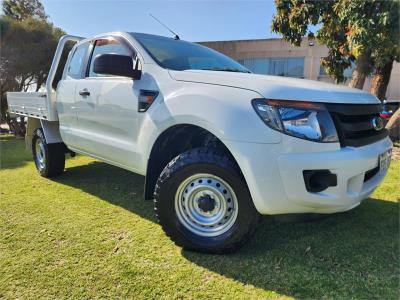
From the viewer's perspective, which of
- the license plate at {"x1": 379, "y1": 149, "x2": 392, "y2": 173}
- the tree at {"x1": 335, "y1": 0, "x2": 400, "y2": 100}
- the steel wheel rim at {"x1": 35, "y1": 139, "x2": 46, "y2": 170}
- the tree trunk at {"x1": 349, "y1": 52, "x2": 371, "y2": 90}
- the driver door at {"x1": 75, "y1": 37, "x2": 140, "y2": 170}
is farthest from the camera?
the tree trunk at {"x1": 349, "y1": 52, "x2": 371, "y2": 90}

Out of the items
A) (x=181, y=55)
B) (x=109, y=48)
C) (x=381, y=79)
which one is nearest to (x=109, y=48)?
(x=109, y=48)

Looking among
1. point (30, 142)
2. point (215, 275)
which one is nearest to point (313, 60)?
point (30, 142)

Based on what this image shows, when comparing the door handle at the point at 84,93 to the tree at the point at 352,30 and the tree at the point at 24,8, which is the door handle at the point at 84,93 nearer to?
the tree at the point at 352,30

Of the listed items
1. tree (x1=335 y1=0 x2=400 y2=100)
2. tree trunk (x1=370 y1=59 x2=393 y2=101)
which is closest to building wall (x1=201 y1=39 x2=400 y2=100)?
tree trunk (x1=370 y1=59 x2=393 y2=101)

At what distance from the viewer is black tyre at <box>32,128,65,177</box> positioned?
4.81 m

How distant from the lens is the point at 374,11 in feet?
23.3

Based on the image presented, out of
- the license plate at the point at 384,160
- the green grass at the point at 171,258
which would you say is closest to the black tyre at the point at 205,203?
the green grass at the point at 171,258

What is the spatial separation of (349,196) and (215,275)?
1087 mm

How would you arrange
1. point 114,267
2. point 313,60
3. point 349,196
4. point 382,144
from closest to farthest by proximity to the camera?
1. point 349,196
2. point 114,267
3. point 382,144
4. point 313,60

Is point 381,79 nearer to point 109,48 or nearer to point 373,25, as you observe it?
point 373,25

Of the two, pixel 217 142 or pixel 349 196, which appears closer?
pixel 349 196

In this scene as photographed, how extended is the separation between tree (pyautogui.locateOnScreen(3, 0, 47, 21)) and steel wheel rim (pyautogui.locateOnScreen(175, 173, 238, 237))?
2429 centimetres

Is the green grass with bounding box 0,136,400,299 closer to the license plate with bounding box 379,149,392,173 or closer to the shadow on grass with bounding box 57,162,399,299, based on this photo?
the shadow on grass with bounding box 57,162,399,299

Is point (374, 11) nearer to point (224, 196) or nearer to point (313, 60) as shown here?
point (224, 196)
